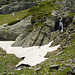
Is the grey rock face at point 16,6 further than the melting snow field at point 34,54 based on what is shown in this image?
Yes

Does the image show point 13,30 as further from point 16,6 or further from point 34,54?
point 16,6

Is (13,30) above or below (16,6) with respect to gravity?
below

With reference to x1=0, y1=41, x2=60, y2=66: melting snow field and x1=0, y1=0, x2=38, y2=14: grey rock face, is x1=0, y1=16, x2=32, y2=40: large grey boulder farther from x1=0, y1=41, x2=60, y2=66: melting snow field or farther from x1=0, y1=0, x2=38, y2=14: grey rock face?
x1=0, y1=0, x2=38, y2=14: grey rock face

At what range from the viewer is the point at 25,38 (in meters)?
62.8

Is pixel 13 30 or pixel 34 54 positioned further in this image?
pixel 13 30

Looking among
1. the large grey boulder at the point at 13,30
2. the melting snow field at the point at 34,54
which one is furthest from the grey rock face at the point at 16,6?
the melting snow field at the point at 34,54

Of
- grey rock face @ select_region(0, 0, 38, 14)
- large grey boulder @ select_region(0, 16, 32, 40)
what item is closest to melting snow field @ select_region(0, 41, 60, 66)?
large grey boulder @ select_region(0, 16, 32, 40)

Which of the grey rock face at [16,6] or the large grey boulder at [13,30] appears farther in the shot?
the grey rock face at [16,6]

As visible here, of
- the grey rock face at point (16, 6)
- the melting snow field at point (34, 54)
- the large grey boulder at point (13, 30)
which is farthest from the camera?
the grey rock face at point (16, 6)

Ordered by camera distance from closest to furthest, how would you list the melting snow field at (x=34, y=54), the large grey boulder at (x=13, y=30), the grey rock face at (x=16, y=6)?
the melting snow field at (x=34, y=54), the large grey boulder at (x=13, y=30), the grey rock face at (x=16, y=6)

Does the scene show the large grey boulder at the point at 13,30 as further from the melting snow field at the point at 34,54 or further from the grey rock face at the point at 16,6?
the grey rock face at the point at 16,6

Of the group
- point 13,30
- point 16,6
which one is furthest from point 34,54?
point 16,6

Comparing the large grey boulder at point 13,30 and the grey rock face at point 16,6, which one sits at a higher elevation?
the grey rock face at point 16,6

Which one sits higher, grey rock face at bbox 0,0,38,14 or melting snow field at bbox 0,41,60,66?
grey rock face at bbox 0,0,38,14
